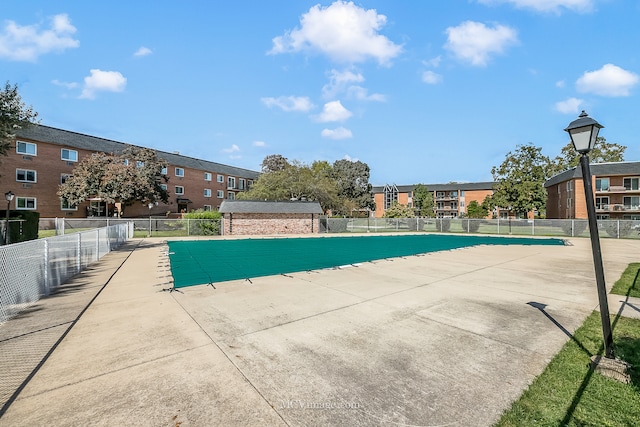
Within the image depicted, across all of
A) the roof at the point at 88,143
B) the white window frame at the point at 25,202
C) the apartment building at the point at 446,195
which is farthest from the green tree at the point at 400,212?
the white window frame at the point at 25,202

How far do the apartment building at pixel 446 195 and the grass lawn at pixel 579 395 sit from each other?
2661 inches

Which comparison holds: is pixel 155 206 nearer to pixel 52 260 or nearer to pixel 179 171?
pixel 179 171

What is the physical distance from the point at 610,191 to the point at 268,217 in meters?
44.7

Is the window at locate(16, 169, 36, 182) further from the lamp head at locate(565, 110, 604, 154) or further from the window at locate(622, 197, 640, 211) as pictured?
the window at locate(622, 197, 640, 211)

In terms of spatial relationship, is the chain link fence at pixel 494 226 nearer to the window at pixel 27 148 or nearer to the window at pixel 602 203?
the window at pixel 602 203

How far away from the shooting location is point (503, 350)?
409 centimetres

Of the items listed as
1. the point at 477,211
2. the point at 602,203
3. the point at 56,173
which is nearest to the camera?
the point at 56,173

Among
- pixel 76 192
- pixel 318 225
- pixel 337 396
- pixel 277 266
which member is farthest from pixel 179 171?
pixel 337 396

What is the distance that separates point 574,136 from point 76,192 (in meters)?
36.3

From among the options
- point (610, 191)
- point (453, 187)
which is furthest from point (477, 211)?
point (453, 187)

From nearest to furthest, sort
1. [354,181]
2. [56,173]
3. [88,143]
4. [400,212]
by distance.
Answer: [56,173] → [88,143] → [400,212] → [354,181]

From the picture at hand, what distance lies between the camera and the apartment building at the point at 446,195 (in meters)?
70.1

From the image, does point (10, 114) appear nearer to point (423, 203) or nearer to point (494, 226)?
point (494, 226)

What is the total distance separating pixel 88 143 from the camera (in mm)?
34000
